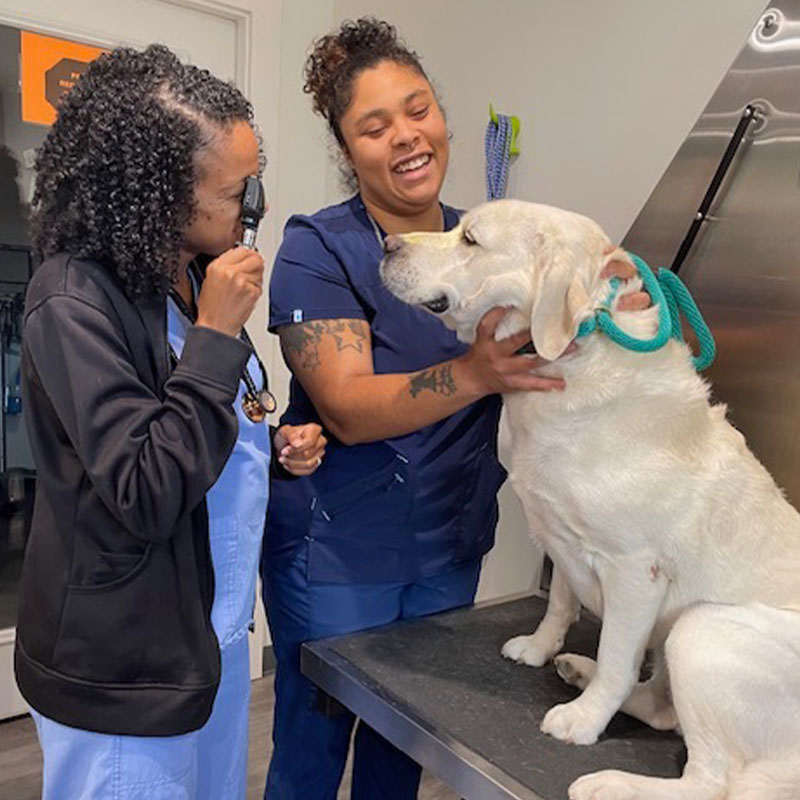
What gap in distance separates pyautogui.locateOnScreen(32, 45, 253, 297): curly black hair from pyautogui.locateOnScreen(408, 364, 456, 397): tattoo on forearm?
43 cm

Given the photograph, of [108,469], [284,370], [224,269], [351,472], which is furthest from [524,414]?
[284,370]

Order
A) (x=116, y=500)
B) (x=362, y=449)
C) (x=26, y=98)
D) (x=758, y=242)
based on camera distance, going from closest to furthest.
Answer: (x=116, y=500) → (x=362, y=449) → (x=758, y=242) → (x=26, y=98)

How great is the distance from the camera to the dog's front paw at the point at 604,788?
942 mm

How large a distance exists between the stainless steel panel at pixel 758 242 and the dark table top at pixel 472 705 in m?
0.60

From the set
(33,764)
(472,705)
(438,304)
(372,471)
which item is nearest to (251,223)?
(438,304)

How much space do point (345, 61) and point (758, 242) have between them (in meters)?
0.91

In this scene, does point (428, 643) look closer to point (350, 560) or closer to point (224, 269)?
point (350, 560)

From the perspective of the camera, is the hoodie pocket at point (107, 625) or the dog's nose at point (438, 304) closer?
the hoodie pocket at point (107, 625)

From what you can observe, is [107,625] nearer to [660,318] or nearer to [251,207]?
[251,207]

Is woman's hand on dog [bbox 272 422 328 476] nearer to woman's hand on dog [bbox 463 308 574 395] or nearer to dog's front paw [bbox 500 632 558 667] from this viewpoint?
woman's hand on dog [bbox 463 308 574 395]

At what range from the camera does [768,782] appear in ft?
3.14

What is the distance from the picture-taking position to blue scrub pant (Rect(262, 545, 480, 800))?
142 cm

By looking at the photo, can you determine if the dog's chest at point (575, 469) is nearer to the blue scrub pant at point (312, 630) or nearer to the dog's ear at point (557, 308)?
the dog's ear at point (557, 308)

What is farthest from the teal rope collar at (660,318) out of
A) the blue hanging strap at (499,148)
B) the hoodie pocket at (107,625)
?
the blue hanging strap at (499,148)
